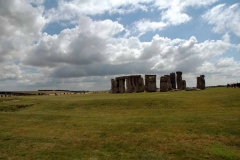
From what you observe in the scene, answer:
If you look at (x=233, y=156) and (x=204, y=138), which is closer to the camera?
(x=233, y=156)

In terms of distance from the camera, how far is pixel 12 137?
13070mm

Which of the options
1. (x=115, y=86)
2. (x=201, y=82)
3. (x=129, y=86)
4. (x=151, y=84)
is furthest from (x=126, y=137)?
(x=201, y=82)

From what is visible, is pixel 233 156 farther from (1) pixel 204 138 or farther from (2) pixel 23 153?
(2) pixel 23 153

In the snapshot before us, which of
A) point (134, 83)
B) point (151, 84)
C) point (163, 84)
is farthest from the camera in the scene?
point (134, 83)

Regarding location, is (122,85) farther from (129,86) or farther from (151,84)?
(151,84)

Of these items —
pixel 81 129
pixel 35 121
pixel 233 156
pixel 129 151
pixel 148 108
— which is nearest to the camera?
pixel 233 156

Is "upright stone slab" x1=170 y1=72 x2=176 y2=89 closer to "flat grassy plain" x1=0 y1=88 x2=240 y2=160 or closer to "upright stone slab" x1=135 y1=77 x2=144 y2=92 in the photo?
"upright stone slab" x1=135 y1=77 x2=144 y2=92

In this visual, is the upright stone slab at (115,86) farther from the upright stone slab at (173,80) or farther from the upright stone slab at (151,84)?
the upright stone slab at (173,80)

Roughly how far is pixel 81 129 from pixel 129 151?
17.8 feet

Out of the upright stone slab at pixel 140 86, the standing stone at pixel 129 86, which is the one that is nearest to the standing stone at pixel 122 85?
the standing stone at pixel 129 86

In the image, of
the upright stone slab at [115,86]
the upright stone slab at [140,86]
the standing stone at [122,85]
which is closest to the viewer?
the upright stone slab at [140,86]

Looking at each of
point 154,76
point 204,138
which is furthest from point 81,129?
point 154,76

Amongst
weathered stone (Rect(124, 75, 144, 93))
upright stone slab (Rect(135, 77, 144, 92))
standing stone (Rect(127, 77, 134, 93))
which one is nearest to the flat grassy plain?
upright stone slab (Rect(135, 77, 144, 92))

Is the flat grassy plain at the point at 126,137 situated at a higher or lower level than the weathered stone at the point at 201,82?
lower
